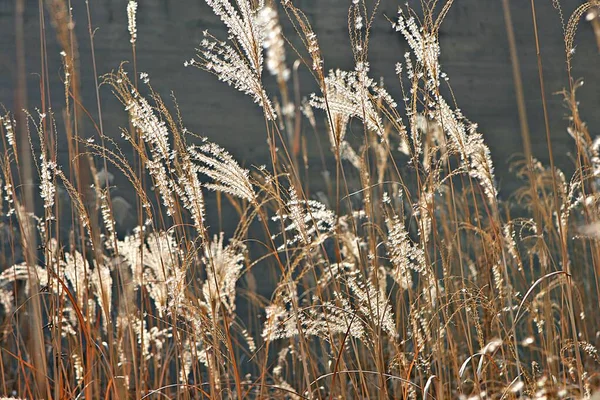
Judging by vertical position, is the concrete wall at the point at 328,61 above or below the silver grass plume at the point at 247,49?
above

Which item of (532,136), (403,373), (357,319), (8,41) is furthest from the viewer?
(532,136)

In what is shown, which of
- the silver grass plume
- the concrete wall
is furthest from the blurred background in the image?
the silver grass plume

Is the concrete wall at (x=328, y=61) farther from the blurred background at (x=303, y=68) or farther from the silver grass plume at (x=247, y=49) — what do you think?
the silver grass plume at (x=247, y=49)

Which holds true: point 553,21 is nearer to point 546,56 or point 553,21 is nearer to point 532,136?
point 546,56

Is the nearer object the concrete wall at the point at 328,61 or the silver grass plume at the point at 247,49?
the silver grass plume at the point at 247,49

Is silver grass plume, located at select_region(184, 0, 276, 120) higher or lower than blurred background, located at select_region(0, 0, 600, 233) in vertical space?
lower

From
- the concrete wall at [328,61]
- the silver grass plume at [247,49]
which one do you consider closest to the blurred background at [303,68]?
the concrete wall at [328,61]

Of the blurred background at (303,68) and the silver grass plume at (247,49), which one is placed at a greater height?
the blurred background at (303,68)

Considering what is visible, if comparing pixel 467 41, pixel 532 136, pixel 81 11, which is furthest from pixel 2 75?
pixel 532 136

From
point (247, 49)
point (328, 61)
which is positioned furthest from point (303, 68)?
point (247, 49)

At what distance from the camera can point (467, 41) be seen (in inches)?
148

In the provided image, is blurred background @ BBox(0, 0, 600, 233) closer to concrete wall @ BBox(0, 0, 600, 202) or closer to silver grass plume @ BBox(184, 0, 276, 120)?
concrete wall @ BBox(0, 0, 600, 202)

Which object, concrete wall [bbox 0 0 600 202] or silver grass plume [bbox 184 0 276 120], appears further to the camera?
concrete wall [bbox 0 0 600 202]

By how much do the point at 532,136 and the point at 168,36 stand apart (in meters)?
1.86
